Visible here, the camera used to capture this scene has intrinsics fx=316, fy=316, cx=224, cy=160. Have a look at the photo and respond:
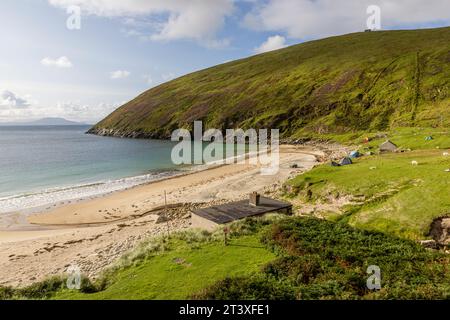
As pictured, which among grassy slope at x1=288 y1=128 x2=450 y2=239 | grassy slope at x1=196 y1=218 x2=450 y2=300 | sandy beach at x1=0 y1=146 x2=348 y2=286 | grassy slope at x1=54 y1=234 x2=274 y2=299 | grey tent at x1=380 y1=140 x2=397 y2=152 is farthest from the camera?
grey tent at x1=380 y1=140 x2=397 y2=152

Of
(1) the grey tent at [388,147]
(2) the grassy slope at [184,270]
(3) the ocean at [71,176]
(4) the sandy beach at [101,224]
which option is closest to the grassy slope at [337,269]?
(2) the grassy slope at [184,270]

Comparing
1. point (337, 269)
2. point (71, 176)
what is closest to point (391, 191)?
point (337, 269)

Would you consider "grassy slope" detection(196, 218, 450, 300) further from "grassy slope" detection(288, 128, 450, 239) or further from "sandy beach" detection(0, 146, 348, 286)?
"sandy beach" detection(0, 146, 348, 286)

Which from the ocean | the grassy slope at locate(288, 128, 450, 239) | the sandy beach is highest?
the grassy slope at locate(288, 128, 450, 239)

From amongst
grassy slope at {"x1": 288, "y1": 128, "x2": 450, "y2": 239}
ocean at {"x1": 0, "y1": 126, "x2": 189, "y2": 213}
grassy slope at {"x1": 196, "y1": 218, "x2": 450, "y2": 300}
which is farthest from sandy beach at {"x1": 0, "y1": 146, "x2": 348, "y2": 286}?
grassy slope at {"x1": 196, "y1": 218, "x2": 450, "y2": 300}
